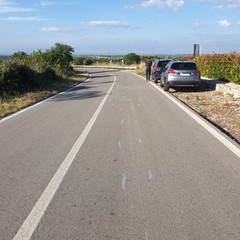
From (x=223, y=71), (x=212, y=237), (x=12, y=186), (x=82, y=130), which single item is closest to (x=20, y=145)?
(x=82, y=130)

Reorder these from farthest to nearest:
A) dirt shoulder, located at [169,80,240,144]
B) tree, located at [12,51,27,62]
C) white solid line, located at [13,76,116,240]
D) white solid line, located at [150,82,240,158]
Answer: tree, located at [12,51,27,62] < dirt shoulder, located at [169,80,240,144] < white solid line, located at [150,82,240,158] < white solid line, located at [13,76,116,240]

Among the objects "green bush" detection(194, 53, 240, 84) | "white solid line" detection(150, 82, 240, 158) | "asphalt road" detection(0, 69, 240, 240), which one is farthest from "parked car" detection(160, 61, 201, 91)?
"asphalt road" detection(0, 69, 240, 240)

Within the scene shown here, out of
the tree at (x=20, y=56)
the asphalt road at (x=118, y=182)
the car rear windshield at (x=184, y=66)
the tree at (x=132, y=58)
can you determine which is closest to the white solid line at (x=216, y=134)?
the asphalt road at (x=118, y=182)

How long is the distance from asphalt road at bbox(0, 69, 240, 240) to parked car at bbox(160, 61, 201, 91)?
9.45 m

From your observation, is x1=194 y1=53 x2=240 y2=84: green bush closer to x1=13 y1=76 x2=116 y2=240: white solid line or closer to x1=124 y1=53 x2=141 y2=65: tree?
x1=13 y1=76 x2=116 y2=240: white solid line

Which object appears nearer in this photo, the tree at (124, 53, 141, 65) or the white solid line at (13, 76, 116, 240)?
the white solid line at (13, 76, 116, 240)

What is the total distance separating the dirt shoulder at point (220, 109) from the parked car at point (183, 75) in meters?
0.67

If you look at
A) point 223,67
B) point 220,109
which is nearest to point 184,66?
point 223,67

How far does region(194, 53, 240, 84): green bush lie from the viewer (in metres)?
19.8

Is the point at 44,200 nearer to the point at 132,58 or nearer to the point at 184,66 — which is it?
the point at 184,66

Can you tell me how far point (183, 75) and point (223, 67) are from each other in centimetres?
503

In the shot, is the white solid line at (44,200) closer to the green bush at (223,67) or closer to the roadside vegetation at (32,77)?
the roadside vegetation at (32,77)

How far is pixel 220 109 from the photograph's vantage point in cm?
1319

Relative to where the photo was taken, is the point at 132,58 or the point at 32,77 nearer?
the point at 32,77
